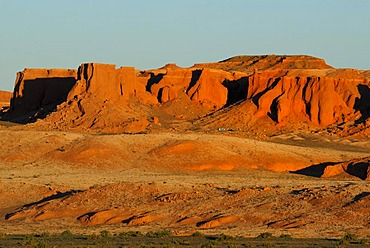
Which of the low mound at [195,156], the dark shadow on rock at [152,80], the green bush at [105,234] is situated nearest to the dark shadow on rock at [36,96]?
the dark shadow on rock at [152,80]

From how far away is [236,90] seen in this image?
101 m

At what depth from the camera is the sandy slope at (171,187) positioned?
3506cm

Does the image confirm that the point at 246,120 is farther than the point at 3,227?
Yes

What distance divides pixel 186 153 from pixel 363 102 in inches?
1368

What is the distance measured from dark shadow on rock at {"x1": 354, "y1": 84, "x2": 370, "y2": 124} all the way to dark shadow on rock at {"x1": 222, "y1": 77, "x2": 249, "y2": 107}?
1046 cm

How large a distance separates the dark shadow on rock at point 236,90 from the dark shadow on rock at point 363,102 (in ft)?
34.3

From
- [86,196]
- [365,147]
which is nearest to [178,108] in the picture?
[365,147]

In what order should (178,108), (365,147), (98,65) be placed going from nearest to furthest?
(365,147) < (98,65) < (178,108)

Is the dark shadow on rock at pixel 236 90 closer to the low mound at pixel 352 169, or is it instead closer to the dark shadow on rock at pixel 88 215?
the low mound at pixel 352 169

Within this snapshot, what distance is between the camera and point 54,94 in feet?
318

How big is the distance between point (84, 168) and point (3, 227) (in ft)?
73.6

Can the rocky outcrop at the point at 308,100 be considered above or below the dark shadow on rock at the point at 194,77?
below

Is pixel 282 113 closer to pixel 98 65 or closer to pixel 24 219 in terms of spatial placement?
pixel 98 65

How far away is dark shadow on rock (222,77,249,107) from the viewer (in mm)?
97688
